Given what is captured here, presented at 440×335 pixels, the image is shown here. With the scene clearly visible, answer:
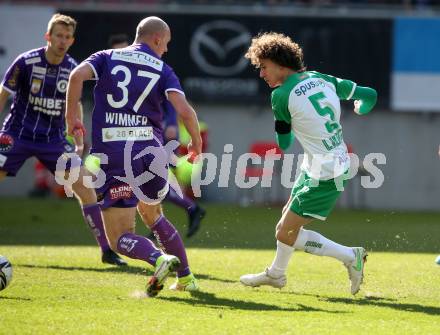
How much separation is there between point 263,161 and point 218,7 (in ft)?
10.7

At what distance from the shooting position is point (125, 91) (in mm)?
7422

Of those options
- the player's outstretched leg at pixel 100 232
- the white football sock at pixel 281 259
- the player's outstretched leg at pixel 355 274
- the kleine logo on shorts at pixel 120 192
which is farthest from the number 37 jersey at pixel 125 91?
the player's outstretched leg at pixel 100 232

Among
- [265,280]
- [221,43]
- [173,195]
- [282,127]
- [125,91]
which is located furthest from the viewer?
[221,43]

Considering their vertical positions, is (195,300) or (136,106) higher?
(136,106)

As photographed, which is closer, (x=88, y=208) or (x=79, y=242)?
(x=88, y=208)

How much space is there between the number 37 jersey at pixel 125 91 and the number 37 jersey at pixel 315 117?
867mm

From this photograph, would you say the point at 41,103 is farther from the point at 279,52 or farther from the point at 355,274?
the point at 355,274

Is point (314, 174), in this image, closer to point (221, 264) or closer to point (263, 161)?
point (221, 264)

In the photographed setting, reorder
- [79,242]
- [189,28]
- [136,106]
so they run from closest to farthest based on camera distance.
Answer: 1. [136,106]
2. [79,242]
3. [189,28]

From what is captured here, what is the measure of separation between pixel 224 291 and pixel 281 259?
57 centimetres

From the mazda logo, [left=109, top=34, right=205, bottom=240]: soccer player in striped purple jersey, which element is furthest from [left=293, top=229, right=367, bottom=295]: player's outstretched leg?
the mazda logo

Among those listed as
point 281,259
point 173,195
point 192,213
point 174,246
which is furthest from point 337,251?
point 173,195

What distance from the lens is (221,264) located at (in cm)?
1006

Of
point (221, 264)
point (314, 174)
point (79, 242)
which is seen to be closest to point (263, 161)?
point (79, 242)
